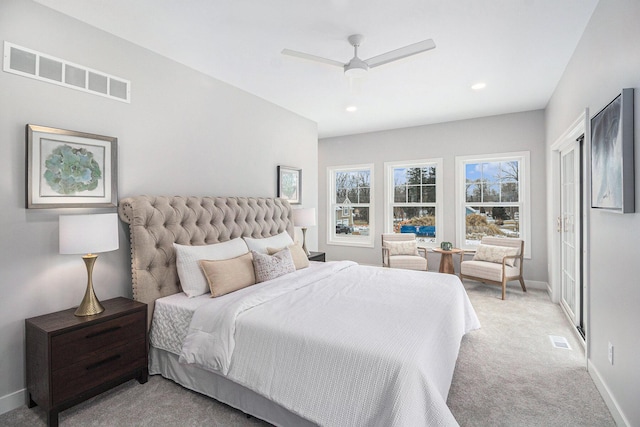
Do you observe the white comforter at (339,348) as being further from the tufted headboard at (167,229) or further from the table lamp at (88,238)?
the table lamp at (88,238)

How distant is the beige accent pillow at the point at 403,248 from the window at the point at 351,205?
890 mm

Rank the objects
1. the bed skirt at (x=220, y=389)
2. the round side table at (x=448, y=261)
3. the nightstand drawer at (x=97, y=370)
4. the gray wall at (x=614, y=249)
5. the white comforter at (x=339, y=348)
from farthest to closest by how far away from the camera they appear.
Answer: the round side table at (x=448, y=261) < the nightstand drawer at (x=97, y=370) < the bed skirt at (x=220, y=389) < the gray wall at (x=614, y=249) < the white comforter at (x=339, y=348)

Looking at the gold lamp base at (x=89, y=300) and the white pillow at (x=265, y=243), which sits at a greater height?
the white pillow at (x=265, y=243)

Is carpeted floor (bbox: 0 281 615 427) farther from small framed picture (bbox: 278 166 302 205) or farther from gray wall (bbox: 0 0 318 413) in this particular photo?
small framed picture (bbox: 278 166 302 205)

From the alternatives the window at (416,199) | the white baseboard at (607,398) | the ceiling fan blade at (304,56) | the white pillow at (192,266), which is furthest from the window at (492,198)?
the white pillow at (192,266)

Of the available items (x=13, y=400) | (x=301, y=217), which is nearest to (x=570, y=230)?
(x=301, y=217)

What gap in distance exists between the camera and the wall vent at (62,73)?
2189mm

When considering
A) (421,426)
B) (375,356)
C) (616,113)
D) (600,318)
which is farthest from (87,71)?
(600,318)

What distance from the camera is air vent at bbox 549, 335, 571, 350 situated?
3.04 meters

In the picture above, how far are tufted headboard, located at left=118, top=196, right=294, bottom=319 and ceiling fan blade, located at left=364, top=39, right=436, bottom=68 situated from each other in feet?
6.68

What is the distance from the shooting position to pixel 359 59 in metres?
2.71

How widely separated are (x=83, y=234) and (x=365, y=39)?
2615mm

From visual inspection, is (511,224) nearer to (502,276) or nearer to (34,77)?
(502,276)

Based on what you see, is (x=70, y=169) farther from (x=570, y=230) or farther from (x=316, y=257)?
(x=570, y=230)
